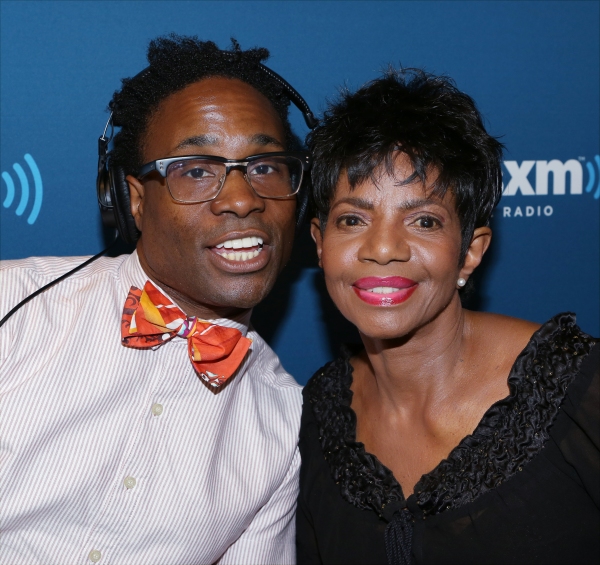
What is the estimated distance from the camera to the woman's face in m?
1.41

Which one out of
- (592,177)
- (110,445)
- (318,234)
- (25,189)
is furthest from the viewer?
(592,177)

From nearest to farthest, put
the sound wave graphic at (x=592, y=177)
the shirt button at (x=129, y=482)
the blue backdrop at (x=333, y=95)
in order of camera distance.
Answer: the shirt button at (x=129, y=482)
the blue backdrop at (x=333, y=95)
the sound wave graphic at (x=592, y=177)

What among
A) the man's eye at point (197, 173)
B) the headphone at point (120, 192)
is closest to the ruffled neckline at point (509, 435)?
the headphone at point (120, 192)

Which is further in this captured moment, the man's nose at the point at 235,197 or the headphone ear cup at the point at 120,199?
the headphone ear cup at the point at 120,199

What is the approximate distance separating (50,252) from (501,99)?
133 cm

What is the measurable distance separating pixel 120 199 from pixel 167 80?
29 cm

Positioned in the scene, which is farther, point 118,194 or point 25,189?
point 25,189

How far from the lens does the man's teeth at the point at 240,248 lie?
151 centimetres

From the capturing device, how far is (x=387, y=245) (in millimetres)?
1392

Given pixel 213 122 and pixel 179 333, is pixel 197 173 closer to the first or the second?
pixel 213 122

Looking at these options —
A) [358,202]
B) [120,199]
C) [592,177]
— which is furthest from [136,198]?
[592,177]

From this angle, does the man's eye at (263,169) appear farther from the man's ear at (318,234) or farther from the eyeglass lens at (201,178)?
the man's ear at (318,234)

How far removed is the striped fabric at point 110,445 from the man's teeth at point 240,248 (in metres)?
0.24

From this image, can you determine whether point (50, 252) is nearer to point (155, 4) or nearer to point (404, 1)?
point (155, 4)
